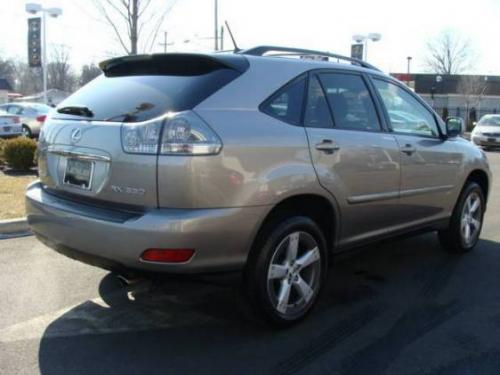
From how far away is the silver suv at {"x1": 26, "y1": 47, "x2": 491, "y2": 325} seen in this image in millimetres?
3213

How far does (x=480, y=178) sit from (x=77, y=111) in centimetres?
426

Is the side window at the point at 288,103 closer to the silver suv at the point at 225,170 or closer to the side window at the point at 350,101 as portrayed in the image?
the silver suv at the point at 225,170

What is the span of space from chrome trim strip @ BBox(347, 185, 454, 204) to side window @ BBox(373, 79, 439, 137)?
487mm

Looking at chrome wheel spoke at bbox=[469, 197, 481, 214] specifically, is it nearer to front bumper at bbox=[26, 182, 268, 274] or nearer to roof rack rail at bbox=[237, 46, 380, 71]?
roof rack rail at bbox=[237, 46, 380, 71]

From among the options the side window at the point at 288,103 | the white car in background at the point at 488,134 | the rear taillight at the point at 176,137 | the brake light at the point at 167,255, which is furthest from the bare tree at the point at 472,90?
the brake light at the point at 167,255

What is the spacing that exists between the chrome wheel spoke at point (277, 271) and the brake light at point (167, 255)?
631mm

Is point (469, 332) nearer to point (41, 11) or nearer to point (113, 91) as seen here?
point (113, 91)

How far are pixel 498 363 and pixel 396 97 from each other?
235 centimetres

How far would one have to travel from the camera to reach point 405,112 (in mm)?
5004

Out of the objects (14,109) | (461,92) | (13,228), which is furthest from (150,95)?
(461,92)

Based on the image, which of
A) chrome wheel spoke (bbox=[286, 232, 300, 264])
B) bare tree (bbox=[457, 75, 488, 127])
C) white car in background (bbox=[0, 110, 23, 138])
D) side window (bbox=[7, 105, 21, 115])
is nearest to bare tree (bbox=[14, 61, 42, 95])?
bare tree (bbox=[457, 75, 488, 127])

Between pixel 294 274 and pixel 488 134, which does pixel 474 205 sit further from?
pixel 488 134

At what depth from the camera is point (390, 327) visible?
3920 millimetres

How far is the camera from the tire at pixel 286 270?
356 cm
